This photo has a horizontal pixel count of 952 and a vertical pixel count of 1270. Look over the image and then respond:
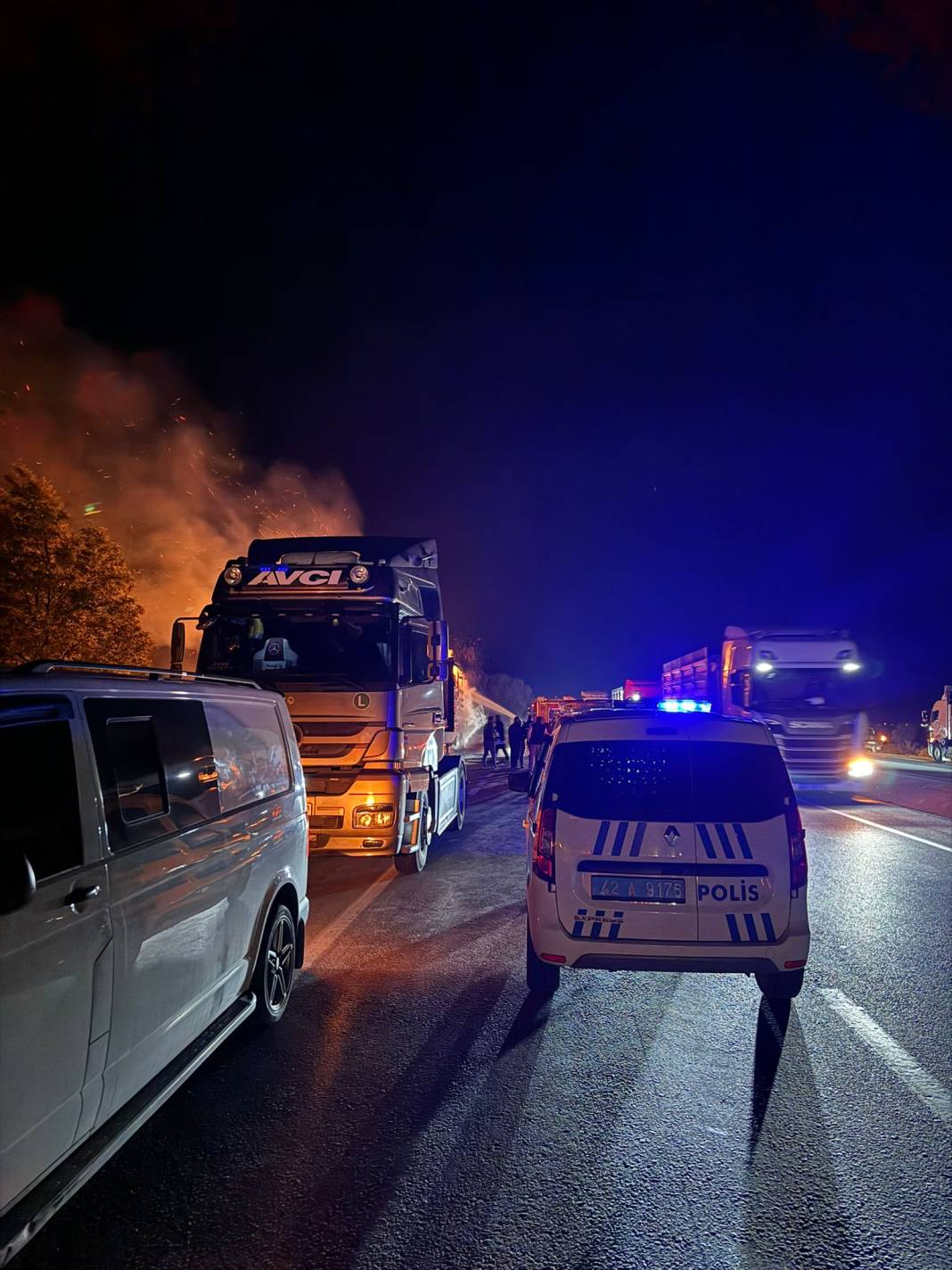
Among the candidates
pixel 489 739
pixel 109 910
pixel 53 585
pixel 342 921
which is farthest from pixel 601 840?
pixel 53 585

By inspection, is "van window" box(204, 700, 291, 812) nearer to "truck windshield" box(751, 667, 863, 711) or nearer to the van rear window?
the van rear window

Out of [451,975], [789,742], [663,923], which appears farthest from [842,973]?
[789,742]

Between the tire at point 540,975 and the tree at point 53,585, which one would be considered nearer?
the tire at point 540,975

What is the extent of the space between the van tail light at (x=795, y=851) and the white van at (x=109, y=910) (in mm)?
3129

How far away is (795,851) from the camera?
14.3 ft

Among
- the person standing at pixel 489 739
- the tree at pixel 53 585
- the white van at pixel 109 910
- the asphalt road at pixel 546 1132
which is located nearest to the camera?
the white van at pixel 109 910

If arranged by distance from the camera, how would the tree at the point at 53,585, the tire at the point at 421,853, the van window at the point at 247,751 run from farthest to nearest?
the tree at the point at 53,585, the tire at the point at 421,853, the van window at the point at 247,751

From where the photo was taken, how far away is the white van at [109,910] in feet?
7.18

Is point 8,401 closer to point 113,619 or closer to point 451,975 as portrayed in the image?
point 113,619

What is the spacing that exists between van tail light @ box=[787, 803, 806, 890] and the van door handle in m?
3.64

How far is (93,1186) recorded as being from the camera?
9.46 ft

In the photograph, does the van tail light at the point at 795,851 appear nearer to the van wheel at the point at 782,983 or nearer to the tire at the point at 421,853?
the van wheel at the point at 782,983

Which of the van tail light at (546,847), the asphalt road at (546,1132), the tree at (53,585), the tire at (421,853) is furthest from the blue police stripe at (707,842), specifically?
the tree at (53,585)

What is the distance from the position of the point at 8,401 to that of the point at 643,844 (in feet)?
196
